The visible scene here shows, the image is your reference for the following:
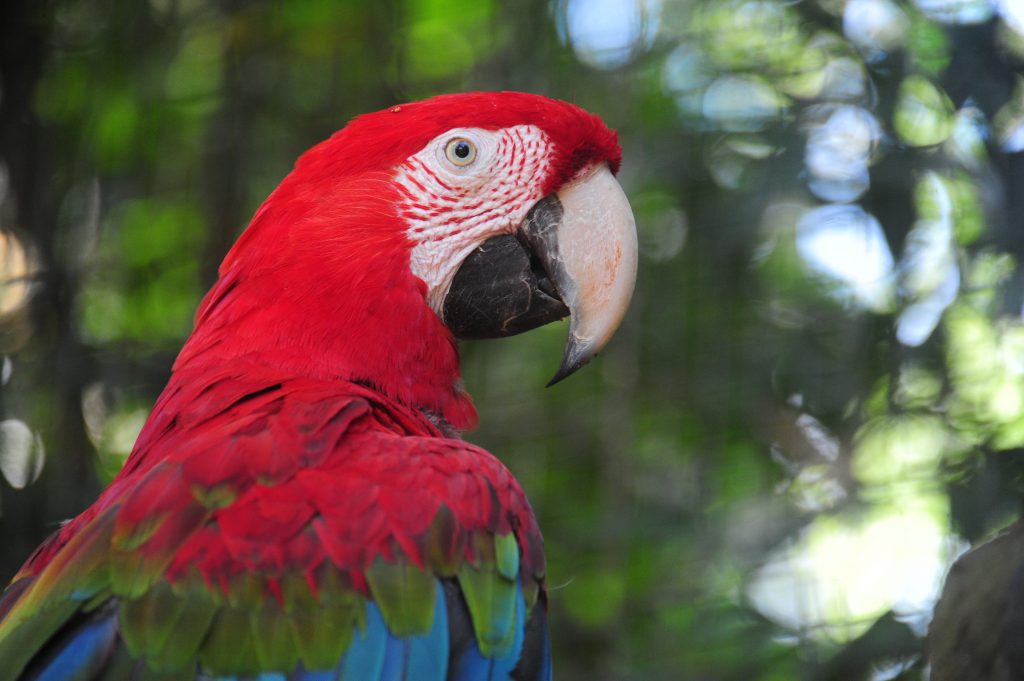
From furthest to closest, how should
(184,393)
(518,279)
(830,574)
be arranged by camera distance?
1. (830,574)
2. (518,279)
3. (184,393)

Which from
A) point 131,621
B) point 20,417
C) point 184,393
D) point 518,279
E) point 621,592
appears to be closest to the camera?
point 131,621

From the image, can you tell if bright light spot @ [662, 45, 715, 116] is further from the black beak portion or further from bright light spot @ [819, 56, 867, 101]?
the black beak portion

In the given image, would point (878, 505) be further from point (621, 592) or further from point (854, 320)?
point (621, 592)

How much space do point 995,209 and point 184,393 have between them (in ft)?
4.54

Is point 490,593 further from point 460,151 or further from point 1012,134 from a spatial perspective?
point 1012,134

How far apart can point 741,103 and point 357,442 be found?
130cm

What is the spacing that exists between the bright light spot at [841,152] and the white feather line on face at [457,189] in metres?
→ 0.92

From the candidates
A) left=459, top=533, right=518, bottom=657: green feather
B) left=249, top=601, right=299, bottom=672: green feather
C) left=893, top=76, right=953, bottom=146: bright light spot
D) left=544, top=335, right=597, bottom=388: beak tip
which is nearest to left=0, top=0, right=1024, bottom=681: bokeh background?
left=893, top=76, right=953, bottom=146: bright light spot

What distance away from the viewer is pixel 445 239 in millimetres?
1083

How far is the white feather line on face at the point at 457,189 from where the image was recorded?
1080 millimetres

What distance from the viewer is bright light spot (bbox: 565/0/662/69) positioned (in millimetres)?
1986

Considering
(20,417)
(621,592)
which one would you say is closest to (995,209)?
(621,592)

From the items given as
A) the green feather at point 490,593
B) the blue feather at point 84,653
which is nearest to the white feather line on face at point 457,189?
the green feather at point 490,593

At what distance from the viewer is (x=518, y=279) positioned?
3.57 ft
